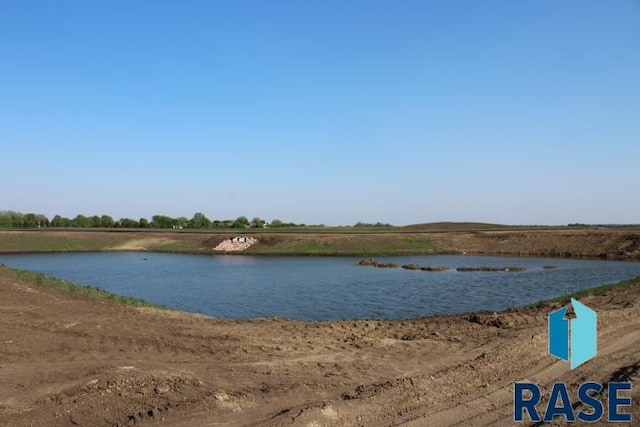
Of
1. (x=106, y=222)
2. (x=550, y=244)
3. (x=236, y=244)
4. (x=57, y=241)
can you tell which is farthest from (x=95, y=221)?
(x=550, y=244)

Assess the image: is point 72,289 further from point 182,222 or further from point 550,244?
point 182,222

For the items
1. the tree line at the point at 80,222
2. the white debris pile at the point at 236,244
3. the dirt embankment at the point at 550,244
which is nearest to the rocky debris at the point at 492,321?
the dirt embankment at the point at 550,244

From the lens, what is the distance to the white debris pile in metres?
79.1

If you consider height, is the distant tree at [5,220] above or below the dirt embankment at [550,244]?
above

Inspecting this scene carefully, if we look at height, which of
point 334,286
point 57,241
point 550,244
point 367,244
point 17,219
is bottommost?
point 334,286

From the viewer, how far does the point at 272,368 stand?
430 inches

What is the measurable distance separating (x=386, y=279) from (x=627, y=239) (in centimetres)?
4486

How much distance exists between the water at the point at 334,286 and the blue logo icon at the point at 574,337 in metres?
8.45

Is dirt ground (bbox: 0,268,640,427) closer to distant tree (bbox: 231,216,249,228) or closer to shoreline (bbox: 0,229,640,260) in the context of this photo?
shoreline (bbox: 0,229,640,260)

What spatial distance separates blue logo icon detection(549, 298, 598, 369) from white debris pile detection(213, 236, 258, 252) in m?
65.6

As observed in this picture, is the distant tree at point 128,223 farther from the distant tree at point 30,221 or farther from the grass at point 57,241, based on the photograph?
the grass at point 57,241

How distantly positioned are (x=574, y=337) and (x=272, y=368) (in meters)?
8.48

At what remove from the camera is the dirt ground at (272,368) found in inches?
324

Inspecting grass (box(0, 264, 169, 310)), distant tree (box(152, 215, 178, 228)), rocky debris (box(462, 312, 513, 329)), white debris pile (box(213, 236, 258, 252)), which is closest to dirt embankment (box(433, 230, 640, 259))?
white debris pile (box(213, 236, 258, 252))
